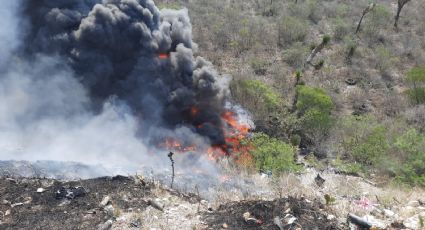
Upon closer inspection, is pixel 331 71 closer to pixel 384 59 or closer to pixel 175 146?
pixel 384 59

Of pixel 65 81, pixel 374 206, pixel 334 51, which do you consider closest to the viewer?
pixel 374 206

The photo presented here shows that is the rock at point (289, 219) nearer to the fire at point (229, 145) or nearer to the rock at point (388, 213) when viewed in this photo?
the rock at point (388, 213)

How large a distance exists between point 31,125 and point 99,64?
417 cm

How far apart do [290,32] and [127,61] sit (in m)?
16.3

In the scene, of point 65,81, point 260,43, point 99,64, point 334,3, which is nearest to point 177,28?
point 99,64

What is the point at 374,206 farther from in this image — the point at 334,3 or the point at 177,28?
the point at 334,3

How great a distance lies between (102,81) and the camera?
2122cm

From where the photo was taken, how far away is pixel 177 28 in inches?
953

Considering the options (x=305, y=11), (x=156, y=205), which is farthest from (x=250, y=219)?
(x=305, y=11)

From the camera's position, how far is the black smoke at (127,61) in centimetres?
2119

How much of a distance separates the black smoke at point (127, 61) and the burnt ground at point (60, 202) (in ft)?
Result: 26.5

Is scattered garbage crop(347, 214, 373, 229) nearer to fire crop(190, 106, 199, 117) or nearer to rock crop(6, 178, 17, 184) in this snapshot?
rock crop(6, 178, 17, 184)

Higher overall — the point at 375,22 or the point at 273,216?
the point at 375,22

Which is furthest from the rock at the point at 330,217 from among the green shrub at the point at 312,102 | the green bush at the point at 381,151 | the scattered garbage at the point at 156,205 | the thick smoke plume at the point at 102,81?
the green shrub at the point at 312,102
